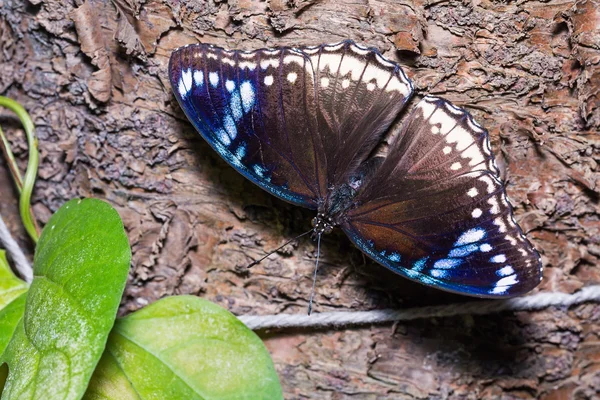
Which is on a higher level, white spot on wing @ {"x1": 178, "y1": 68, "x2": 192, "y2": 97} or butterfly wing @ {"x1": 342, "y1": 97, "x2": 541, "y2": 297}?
white spot on wing @ {"x1": 178, "y1": 68, "x2": 192, "y2": 97}

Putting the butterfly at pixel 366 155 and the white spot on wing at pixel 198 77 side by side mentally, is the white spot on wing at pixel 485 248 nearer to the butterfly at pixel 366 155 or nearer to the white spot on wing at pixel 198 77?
the butterfly at pixel 366 155

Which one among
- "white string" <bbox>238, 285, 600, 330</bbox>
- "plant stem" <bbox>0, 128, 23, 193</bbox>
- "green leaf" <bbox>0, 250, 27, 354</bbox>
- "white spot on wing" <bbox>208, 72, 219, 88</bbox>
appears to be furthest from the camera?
"plant stem" <bbox>0, 128, 23, 193</bbox>

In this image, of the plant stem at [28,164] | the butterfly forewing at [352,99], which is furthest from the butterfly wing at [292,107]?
the plant stem at [28,164]

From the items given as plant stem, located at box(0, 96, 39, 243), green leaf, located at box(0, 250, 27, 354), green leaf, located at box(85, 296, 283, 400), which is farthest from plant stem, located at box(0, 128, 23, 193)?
green leaf, located at box(85, 296, 283, 400)

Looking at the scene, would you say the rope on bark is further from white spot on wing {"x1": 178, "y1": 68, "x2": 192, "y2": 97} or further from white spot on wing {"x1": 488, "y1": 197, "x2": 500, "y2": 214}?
white spot on wing {"x1": 178, "y1": 68, "x2": 192, "y2": 97}

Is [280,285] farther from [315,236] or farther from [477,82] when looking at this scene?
[477,82]

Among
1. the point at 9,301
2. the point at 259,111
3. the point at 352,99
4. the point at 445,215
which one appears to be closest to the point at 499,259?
the point at 445,215
